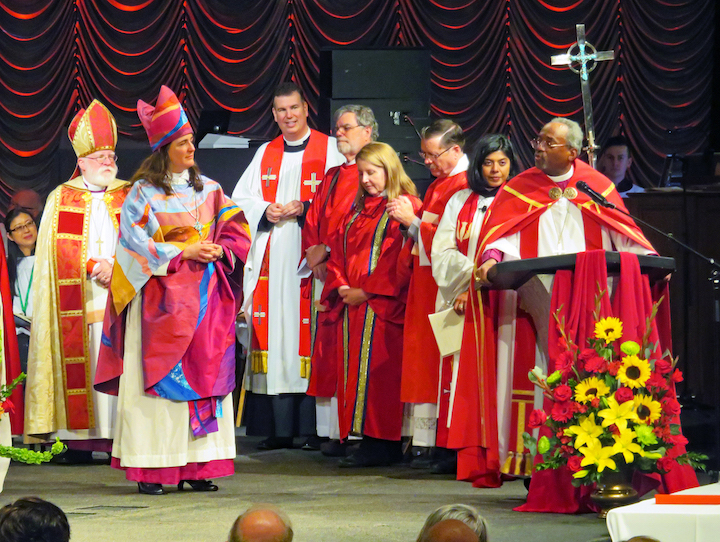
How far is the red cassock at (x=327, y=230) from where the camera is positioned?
24.4ft

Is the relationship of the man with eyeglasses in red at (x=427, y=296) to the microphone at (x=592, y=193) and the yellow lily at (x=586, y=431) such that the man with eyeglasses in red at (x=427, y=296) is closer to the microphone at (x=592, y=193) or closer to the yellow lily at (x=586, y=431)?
the microphone at (x=592, y=193)

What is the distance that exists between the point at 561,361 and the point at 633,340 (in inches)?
16.1

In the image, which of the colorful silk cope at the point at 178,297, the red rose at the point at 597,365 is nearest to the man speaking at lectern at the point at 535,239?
the red rose at the point at 597,365

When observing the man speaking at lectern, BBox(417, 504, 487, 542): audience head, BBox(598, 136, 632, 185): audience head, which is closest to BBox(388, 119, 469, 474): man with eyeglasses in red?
the man speaking at lectern

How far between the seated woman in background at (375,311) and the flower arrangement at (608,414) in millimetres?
2046

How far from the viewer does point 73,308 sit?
24.1ft

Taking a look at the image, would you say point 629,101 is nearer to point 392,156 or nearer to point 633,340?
point 392,156

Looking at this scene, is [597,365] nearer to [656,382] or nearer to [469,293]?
[656,382]

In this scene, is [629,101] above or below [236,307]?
above

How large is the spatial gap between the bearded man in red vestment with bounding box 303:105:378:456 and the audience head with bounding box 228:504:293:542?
473 centimetres

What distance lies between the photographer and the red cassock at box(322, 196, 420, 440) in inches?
274

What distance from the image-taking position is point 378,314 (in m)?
6.99

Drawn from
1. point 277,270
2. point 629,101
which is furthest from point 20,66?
point 629,101

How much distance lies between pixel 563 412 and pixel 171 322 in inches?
84.8
